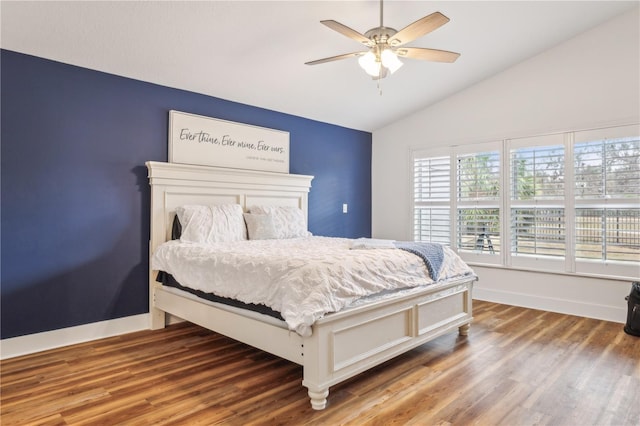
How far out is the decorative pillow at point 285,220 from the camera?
13.3 ft

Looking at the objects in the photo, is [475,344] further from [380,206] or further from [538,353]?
[380,206]

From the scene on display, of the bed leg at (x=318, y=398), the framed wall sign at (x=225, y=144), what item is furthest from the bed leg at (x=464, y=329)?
the framed wall sign at (x=225, y=144)

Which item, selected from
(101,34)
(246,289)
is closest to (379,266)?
(246,289)

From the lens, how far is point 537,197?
173 inches

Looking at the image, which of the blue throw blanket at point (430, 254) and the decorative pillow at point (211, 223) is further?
the decorative pillow at point (211, 223)

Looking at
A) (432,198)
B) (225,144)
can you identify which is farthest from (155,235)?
(432,198)

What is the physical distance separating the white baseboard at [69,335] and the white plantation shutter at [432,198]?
3663 millimetres

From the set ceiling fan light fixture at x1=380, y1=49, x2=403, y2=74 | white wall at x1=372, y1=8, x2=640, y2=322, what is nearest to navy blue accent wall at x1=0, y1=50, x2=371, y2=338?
ceiling fan light fixture at x1=380, y1=49, x2=403, y2=74

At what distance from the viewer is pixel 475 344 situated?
316 centimetres

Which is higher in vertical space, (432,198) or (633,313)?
(432,198)

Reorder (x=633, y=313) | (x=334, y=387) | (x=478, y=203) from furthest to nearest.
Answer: (x=478, y=203) → (x=633, y=313) → (x=334, y=387)

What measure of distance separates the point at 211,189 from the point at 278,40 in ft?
5.20

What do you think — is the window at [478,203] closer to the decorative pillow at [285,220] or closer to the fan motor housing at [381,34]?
the decorative pillow at [285,220]

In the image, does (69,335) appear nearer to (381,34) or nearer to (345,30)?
(345,30)
